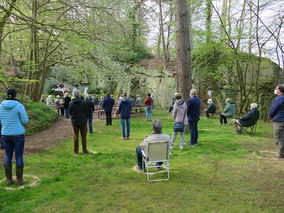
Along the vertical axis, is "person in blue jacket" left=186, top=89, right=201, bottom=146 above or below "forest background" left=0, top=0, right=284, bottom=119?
below

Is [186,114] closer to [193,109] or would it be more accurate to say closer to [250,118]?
[193,109]

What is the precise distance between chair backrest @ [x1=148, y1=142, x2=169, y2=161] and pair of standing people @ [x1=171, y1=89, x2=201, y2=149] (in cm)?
213

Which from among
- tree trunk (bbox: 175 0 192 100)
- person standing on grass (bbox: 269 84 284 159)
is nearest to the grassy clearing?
tree trunk (bbox: 175 0 192 100)

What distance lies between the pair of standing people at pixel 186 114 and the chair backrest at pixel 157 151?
2.13 meters

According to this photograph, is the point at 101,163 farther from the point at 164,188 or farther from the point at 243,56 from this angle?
the point at 243,56

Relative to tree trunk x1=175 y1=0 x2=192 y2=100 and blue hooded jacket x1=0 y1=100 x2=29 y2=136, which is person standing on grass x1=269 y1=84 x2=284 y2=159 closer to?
tree trunk x1=175 y1=0 x2=192 y2=100

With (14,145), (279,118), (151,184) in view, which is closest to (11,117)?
(14,145)

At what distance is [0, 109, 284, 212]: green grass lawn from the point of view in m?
3.19

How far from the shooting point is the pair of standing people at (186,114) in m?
6.15

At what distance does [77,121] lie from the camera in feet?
19.1

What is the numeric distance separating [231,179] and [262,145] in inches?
133

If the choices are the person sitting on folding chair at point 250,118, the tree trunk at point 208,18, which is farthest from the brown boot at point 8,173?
the tree trunk at point 208,18

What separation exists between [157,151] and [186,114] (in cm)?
267

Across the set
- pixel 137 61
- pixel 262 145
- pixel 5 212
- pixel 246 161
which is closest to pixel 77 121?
pixel 5 212
